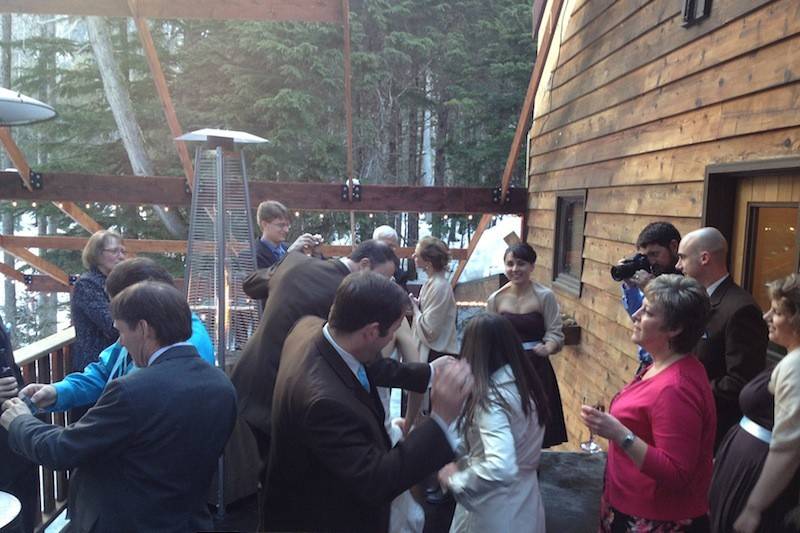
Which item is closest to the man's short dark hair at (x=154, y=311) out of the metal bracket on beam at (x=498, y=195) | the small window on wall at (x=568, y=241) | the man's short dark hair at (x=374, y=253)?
the man's short dark hair at (x=374, y=253)

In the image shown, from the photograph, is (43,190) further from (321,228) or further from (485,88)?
(485,88)

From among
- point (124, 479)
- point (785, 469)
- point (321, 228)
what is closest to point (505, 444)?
point (785, 469)

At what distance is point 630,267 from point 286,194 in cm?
542

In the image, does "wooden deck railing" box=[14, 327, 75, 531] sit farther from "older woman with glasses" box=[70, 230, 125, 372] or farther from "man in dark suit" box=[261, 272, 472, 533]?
"man in dark suit" box=[261, 272, 472, 533]

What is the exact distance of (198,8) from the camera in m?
5.87

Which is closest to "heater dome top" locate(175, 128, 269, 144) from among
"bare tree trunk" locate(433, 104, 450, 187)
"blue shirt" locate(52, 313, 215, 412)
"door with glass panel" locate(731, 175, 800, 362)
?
"blue shirt" locate(52, 313, 215, 412)

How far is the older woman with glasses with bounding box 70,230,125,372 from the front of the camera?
9.78 ft

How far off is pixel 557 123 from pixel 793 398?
5.09 meters

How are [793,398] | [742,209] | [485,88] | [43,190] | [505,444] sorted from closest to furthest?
[793,398] → [505,444] → [742,209] → [43,190] → [485,88]

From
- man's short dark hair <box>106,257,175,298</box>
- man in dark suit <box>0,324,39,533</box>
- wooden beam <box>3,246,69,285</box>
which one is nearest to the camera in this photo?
man in dark suit <box>0,324,39,533</box>

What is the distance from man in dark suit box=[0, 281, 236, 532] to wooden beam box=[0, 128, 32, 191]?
6.10 m

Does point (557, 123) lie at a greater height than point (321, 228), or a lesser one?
greater

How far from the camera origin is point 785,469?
68.7 inches

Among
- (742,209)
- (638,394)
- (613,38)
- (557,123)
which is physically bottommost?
(638,394)
